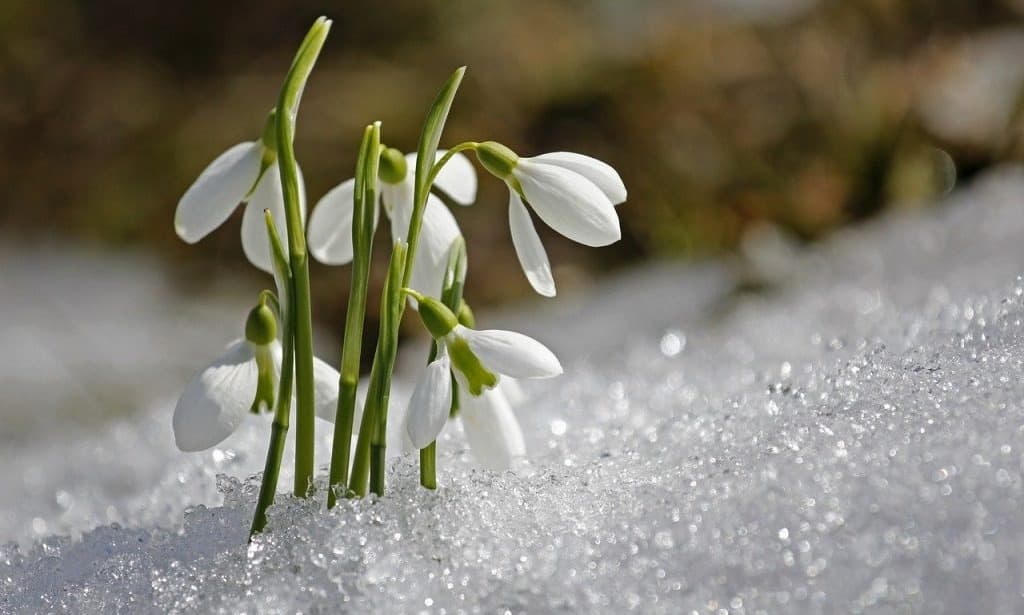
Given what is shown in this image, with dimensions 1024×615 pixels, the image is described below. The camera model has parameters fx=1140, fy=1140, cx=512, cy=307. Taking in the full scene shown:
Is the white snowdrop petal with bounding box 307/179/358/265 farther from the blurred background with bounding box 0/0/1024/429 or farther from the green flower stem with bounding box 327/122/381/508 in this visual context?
the blurred background with bounding box 0/0/1024/429

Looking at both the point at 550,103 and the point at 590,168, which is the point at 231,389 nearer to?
the point at 590,168

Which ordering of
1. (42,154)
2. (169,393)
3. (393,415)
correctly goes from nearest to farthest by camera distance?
(393,415)
(169,393)
(42,154)

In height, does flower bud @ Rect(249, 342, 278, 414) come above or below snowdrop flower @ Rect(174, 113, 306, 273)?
below

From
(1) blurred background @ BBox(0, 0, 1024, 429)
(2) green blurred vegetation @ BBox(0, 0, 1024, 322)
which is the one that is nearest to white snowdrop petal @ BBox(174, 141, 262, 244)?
(1) blurred background @ BBox(0, 0, 1024, 429)

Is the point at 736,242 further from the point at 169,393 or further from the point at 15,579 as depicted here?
the point at 15,579

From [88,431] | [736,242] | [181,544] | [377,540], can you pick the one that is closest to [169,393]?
[88,431]

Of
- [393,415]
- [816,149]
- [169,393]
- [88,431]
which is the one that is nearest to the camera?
[393,415]

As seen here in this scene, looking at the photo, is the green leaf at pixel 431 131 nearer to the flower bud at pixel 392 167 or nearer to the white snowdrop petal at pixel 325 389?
the flower bud at pixel 392 167
